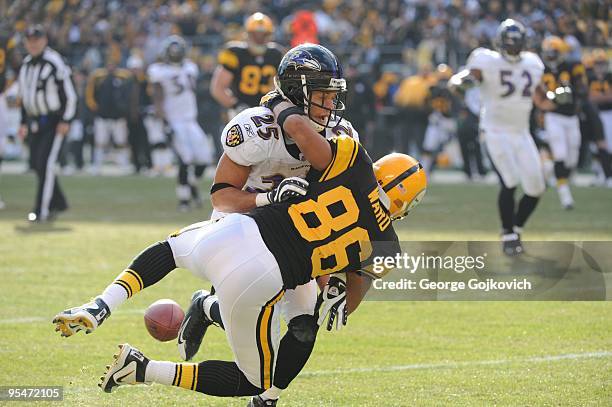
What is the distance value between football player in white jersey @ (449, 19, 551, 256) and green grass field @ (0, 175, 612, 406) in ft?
2.63

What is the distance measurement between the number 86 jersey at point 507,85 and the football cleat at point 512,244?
1.00 metres

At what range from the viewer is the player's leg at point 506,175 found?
32.5 feet

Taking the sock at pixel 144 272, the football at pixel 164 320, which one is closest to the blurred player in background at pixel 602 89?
the football at pixel 164 320

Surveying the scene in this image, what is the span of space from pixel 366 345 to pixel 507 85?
14.7 feet

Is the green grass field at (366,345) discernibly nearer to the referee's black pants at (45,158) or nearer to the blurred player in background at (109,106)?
the referee's black pants at (45,158)

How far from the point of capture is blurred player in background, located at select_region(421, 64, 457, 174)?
19.1m

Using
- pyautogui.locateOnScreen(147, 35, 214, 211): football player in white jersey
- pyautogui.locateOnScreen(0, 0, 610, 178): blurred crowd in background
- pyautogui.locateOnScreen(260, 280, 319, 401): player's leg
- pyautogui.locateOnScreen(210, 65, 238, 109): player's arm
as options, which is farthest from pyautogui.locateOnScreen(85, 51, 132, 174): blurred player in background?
pyautogui.locateOnScreen(260, 280, 319, 401): player's leg

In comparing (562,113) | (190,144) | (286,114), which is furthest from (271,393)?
(562,113)

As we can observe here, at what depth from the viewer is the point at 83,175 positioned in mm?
19812

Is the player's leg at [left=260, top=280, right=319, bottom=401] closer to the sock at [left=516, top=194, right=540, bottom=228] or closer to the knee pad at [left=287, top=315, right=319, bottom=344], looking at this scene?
the knee pad at [left=287, top=315, right=319, bottom=344]

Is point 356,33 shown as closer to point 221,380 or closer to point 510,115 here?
point 510,115

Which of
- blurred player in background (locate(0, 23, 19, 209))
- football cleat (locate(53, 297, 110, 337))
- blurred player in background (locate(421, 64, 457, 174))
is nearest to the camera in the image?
football cleat (locate(53, 297, 110, 337))

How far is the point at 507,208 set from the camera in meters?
9.96

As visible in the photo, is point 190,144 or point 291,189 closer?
point 291,189
